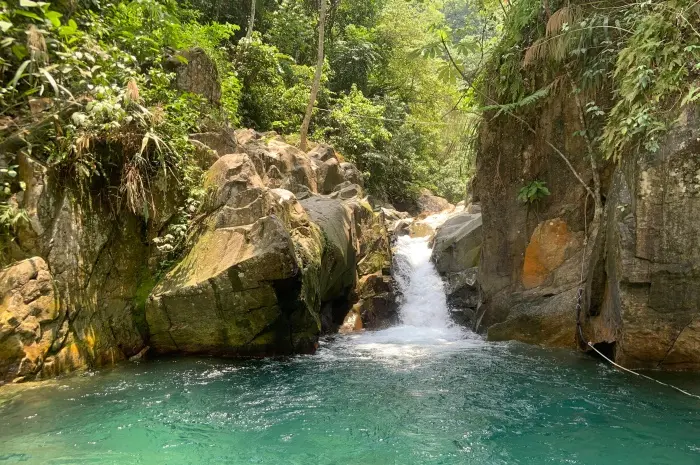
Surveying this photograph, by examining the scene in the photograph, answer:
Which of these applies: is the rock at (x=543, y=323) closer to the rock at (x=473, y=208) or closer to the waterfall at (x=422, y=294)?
the waterfall at (x=422, y=294)

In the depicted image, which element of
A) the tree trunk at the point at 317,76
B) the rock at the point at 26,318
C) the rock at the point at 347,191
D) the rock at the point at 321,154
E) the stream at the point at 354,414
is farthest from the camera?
the rock at the point at 321,154

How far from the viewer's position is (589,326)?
860 centimetres

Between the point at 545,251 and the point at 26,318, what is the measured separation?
8.96 metres

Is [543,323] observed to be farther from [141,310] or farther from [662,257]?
[141,310]

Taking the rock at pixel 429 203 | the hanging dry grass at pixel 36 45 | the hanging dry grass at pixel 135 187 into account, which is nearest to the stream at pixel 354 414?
the hanging dry grass at pixel 135 187

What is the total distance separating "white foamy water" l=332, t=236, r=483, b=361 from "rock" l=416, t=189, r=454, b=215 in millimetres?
7335

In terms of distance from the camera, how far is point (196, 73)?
10.7m

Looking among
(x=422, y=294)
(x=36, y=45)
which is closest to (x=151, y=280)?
(x=36, y=45)

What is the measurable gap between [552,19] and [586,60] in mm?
1008

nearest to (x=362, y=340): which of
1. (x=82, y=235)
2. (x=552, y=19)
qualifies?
(x=82, y=235)

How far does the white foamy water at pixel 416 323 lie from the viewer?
942 centimetres

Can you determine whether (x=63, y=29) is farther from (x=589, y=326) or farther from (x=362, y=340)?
(x=589, y=326)

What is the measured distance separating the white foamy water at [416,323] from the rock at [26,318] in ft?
14.9

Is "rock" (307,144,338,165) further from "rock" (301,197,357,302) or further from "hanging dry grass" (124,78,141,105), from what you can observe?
"hanging dry grass" (124,78,141,105)
